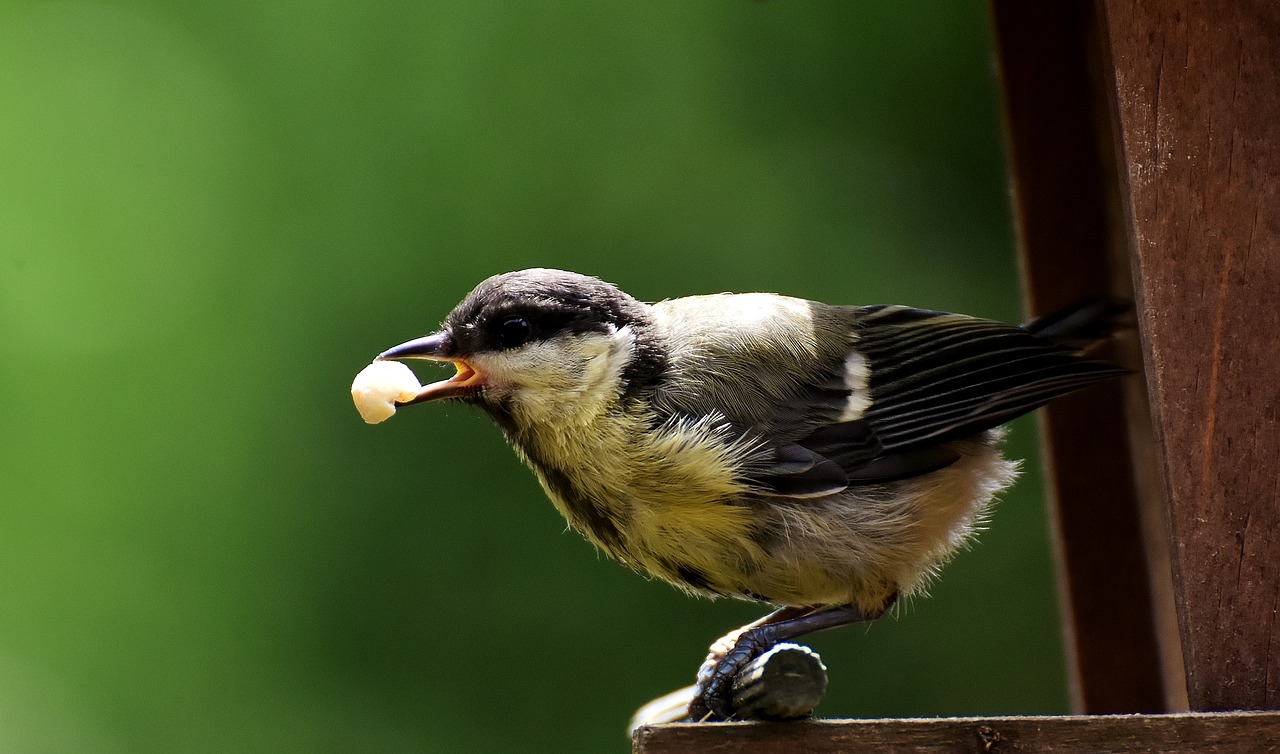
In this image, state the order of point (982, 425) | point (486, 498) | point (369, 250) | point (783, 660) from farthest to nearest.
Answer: point (369, 250)
point (486, 498)
point (982, 425)
point (783, 660)

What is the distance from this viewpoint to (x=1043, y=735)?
1.22m

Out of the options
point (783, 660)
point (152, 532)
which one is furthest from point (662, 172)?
point (783, 660)

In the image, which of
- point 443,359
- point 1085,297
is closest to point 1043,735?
point 443,359

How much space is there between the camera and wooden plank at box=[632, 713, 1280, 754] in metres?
1.20

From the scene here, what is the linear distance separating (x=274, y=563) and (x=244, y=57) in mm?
1692

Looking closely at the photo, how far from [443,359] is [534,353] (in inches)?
5.7

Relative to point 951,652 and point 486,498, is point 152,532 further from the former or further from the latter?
point 951,652

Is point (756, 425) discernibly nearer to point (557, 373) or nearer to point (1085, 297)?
point (557, 373)

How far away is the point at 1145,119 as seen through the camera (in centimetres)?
147

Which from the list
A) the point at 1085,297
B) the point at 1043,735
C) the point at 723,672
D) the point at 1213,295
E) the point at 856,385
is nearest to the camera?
the point at 1043,735

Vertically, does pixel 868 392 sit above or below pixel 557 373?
below

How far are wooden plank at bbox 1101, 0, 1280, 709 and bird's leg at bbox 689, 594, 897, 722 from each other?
56cm

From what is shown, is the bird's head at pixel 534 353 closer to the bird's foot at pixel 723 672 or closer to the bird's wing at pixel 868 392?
the bird's wing at pixel 868 392

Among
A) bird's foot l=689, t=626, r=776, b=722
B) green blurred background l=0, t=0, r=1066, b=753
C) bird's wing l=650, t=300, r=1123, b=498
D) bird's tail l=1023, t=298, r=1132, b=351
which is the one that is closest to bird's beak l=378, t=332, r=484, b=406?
bird's wing l=650, t=300, r=1123, b=498
